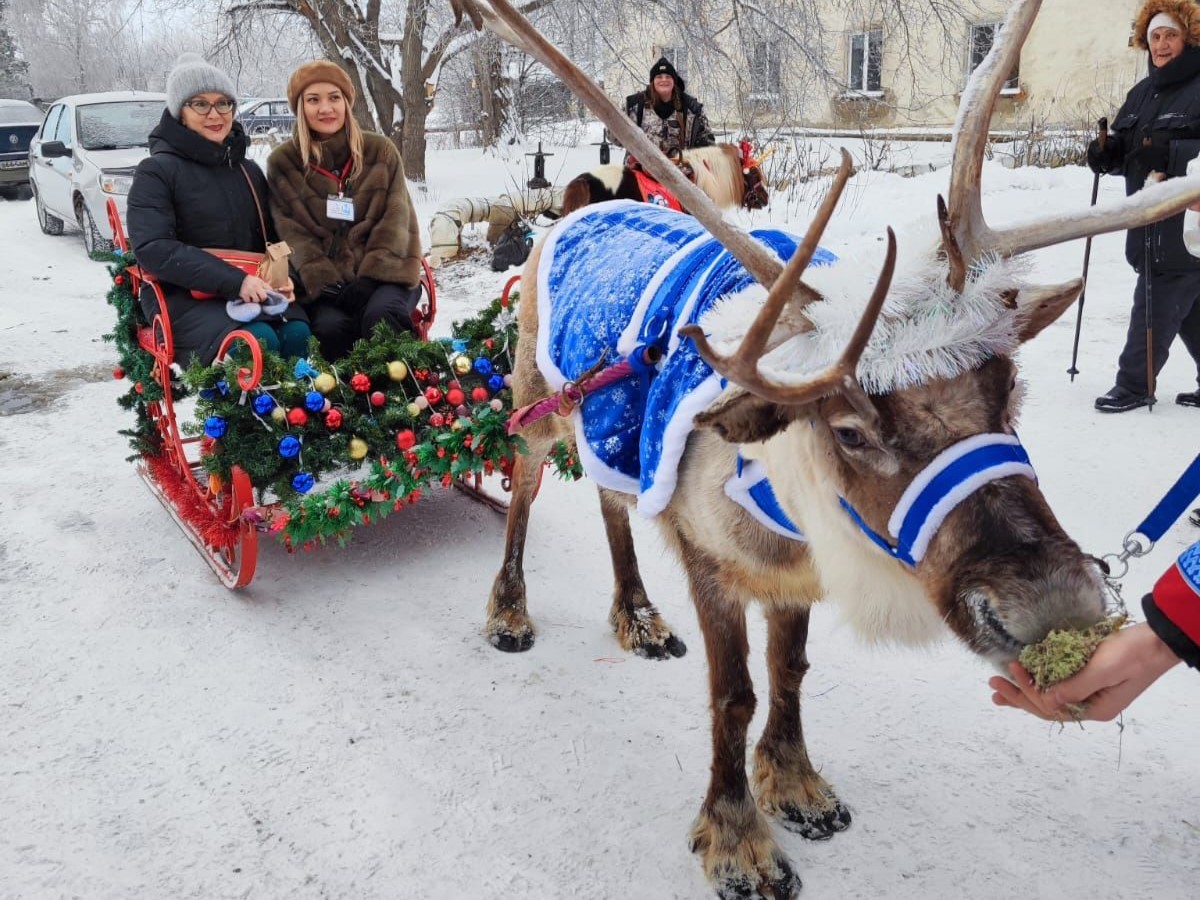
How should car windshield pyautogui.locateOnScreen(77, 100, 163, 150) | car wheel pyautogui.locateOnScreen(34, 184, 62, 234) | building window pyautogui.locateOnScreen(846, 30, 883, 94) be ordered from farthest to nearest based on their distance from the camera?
building window pyautogui.locateOnScreen(846, 30, 883, 94)
car wheel pyautogui.locateOnScreen(34, 184, 62, 234)
car windshield pyautogui.locateOnScreen(77, 100, 163, 150)

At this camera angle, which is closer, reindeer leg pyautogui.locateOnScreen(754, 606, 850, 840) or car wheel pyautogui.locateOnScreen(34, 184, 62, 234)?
reindeer leg pyautogui.locateOnScreen(754, 606, 850, 840)

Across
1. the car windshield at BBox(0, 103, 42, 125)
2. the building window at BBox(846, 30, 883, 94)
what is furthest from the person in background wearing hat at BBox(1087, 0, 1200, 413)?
the car windshield at BBox(0, 103, 42, 125)

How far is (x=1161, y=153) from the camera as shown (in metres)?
4.94

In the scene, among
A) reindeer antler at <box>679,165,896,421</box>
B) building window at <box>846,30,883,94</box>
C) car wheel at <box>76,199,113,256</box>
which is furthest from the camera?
building window at <box>846,30,883,94</box>

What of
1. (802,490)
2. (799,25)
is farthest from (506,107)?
(802,490)

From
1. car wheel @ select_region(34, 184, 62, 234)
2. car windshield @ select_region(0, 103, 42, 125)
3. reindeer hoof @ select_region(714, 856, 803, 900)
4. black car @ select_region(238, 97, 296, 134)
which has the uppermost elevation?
black car @ select_region(238, 97, 296, 134)

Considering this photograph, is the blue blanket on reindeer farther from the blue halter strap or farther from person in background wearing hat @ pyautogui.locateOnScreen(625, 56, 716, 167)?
person in background wearing hat @ pyautogui.locateOnScreen(625, 56, 716, 167)

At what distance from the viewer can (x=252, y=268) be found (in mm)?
4262

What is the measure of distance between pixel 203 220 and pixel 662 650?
288 centimetres

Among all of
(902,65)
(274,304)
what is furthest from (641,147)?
(902,65)

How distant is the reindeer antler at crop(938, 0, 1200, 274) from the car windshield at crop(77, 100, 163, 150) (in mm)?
11863

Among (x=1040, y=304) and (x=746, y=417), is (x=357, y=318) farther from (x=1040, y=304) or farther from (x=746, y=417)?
(x=1040, y=304)

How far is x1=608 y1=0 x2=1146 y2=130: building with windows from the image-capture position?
11812 mm

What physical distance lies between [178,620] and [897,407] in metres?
3.10
